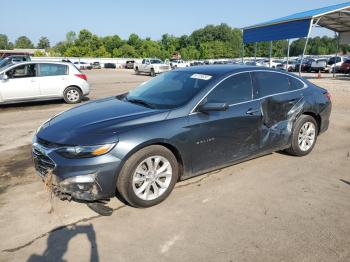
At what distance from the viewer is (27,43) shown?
18475 cm

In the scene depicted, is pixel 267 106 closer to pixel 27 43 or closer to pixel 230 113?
pixel 230 113

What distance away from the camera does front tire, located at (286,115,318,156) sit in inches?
220

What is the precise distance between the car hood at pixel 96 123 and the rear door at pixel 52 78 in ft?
25.2

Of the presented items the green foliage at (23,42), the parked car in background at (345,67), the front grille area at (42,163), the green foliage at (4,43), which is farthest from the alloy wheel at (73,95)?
the green foliage at (23,42)

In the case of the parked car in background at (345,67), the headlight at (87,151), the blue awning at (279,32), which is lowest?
the headlight at (87,151)

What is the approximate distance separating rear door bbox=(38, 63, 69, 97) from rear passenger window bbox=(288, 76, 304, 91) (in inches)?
342

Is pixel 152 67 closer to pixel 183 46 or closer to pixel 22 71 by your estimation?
pixel 22 71

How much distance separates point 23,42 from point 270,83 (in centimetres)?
19951

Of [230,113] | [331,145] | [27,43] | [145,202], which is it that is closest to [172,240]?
[145,202]

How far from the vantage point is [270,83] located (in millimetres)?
5328

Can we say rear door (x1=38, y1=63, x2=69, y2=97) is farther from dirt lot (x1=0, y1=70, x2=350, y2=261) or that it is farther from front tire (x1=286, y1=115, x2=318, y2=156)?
front tire (x1=286, y1=115, x2=318, y2=156)

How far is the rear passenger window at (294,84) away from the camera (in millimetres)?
5646

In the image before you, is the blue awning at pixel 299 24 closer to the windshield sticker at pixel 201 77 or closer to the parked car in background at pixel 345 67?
the parked car in background at pixel 345 67

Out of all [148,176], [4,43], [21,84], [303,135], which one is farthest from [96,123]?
[4,43]
